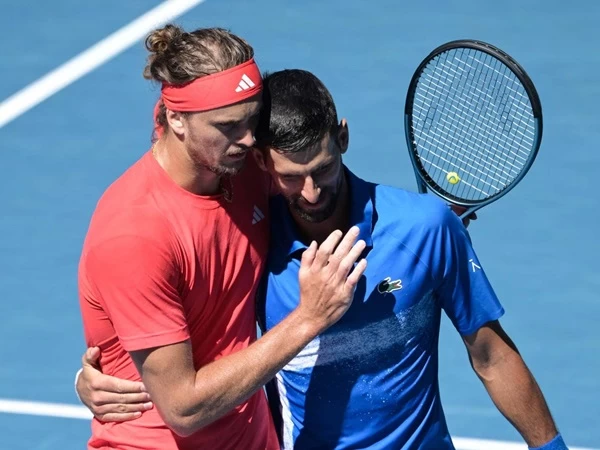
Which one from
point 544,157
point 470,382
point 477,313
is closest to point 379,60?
point 544,157

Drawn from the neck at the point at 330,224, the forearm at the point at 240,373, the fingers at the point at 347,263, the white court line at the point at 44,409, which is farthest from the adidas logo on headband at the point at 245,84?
the white court line at the point at 44,409

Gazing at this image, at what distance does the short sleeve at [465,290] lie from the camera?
15.3 feet

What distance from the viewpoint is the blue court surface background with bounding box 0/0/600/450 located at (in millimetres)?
7840

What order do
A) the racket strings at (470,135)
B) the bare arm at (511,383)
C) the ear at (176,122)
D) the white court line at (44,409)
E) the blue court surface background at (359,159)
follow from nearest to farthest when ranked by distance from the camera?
1. the ear at (176,122)
2. the bare arm at (511,383)
3. the racket strings at (470,135)
4. the white court line at (44,409)
5. the blue court surface background at (359,159)

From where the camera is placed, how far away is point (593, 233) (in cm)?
887

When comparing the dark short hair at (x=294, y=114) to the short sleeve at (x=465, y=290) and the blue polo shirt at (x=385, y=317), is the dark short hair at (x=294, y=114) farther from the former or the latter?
the short sleeve at (x=465, y=290)

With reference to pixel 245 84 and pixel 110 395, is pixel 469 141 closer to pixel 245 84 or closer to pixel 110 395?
pixel 245 84

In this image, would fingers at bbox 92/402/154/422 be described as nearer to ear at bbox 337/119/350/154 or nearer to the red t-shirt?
the red t-shirt

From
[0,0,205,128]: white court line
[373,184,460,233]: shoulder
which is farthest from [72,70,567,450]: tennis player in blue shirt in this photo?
[0,0,205,128]: white court line

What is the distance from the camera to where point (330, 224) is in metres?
4.68

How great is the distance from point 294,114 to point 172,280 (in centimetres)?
67

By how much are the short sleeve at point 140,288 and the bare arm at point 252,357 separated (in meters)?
0.06

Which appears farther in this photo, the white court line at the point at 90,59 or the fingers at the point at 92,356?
the white court line at the point at 90,59

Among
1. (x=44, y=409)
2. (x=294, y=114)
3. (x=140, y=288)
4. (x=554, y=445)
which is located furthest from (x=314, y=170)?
(x=44, y=409)
